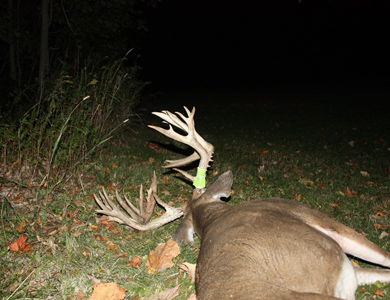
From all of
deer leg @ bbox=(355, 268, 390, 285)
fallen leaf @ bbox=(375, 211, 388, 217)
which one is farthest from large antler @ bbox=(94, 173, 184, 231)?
fallen leaf @ bbox=(375, 211, 388, 217)

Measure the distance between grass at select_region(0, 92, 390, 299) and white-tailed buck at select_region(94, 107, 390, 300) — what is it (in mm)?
546

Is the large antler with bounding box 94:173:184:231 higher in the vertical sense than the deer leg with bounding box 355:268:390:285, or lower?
lower

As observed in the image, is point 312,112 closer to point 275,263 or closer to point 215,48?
point 275,263

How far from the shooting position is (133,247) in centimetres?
389

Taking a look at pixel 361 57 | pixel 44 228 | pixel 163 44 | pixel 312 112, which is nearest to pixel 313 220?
pixel 44 228

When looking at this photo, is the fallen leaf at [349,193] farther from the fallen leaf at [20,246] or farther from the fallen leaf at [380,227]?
the fallen leaf at [20,246]

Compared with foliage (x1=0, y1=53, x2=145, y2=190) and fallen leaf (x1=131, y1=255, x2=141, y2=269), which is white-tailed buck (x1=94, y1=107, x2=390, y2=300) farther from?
foliage (x1=0, y1=53, x2=145, y2=190)

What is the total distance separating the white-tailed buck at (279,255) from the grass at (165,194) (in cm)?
55

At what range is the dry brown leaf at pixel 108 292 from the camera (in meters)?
3.02

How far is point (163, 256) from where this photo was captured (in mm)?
3559

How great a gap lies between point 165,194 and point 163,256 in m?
1.66

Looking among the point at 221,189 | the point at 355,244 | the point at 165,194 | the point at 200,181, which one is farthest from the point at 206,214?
the point at 165,194

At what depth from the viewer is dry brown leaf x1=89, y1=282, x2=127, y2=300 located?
302 cm

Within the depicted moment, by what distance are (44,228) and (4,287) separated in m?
1.12
